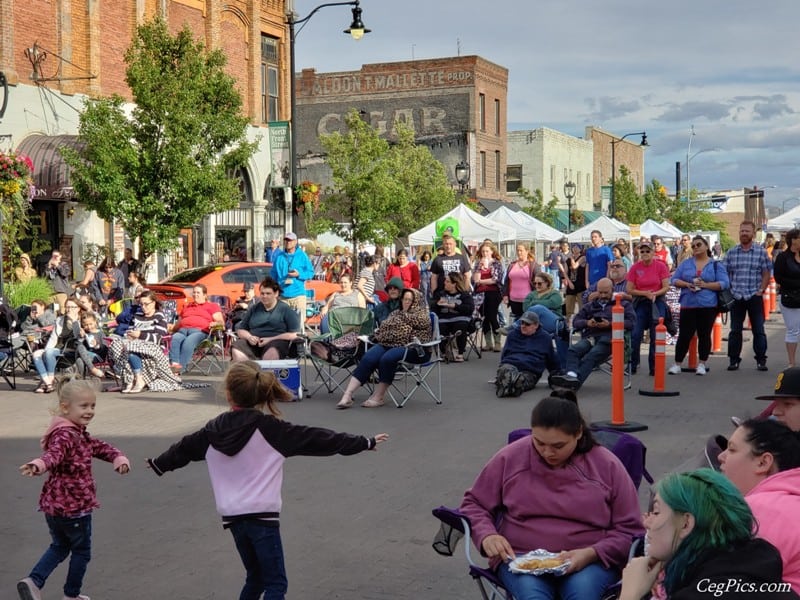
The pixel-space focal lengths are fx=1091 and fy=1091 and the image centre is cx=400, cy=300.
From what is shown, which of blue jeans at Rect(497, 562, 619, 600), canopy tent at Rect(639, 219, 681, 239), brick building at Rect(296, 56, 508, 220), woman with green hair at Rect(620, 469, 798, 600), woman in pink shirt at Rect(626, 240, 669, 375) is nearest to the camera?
woman with green hair at Rect(620, 469, 798, 600)

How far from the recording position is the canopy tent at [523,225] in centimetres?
3088

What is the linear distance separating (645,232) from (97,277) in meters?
24.7

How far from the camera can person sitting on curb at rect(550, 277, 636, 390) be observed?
1354cm

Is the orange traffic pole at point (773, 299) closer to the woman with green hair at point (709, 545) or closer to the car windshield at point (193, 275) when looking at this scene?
the car windshield at point (193, 275)

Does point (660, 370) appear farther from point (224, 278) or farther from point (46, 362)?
point (224, 278)

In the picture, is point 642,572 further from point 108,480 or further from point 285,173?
point 285,173

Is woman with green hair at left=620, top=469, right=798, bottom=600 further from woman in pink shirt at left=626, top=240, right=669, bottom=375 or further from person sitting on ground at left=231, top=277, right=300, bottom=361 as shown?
woman in pink shirt at left=626, top=240, right=669, bottom=375

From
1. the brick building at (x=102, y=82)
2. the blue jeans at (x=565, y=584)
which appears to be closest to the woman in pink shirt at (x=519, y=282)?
the brick building at (x=102, y=82)

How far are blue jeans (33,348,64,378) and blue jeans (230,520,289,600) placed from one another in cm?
1030

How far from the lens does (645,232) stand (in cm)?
4184

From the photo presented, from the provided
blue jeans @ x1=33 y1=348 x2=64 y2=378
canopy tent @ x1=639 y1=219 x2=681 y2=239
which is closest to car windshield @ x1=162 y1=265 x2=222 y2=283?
blue jeans @ x1=33 y1=348 x2=64 y2=378

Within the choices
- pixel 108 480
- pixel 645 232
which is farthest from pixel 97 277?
pixel 645 232

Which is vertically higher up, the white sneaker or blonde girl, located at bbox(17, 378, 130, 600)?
blonde girl, located at bbox(17, 378, 130, 600)

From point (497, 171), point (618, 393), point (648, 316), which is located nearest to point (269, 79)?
point (648, 316)
